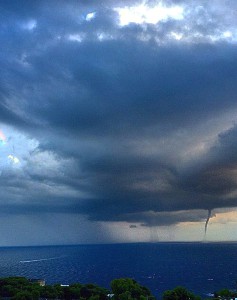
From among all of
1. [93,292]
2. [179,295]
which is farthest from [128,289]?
[179,295]

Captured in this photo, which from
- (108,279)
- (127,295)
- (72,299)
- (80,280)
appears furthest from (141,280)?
(127,295)

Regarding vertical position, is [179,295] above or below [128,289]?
below

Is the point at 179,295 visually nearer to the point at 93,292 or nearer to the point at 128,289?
the point at 128,289

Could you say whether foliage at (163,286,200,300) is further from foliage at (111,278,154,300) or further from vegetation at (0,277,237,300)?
foliage at (111,278,154,300)

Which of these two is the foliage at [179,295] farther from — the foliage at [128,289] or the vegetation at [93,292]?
the foliage at [128,289]

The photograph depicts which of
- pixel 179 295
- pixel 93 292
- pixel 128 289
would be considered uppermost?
pixel 128 289

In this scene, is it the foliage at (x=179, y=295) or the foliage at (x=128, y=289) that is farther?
the foliage at (x=128, y=289)

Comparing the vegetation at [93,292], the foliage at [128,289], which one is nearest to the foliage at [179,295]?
the vegetation at [93,292]

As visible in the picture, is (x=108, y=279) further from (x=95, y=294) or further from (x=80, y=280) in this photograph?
(x=95, y=294)

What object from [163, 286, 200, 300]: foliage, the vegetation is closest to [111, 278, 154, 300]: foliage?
the vegetation
